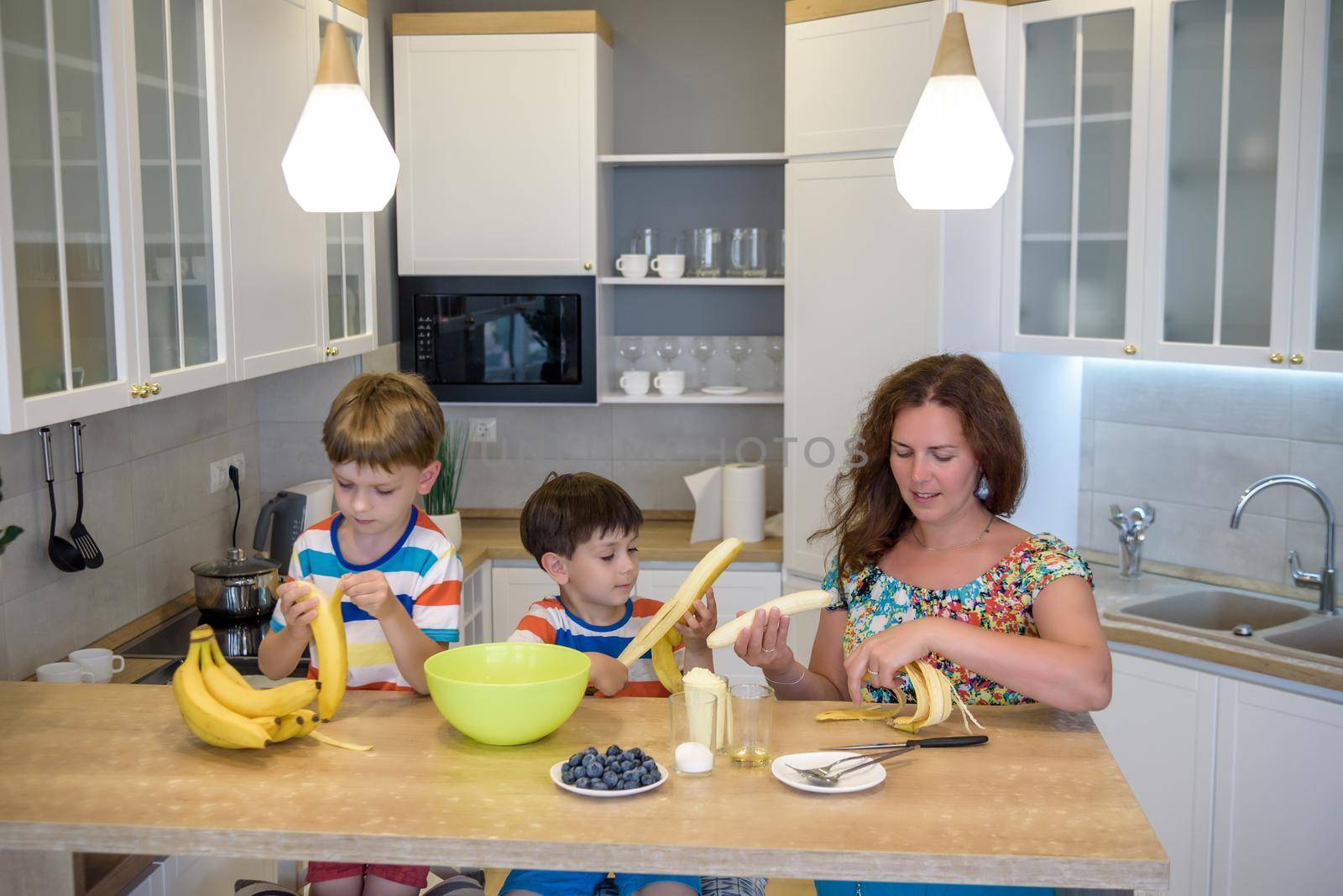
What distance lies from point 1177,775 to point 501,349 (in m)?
2.30

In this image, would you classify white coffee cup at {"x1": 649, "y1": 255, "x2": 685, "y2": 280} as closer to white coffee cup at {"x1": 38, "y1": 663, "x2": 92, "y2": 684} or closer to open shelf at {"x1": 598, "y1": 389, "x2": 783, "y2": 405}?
open shelf at {"x1": 598, "y1": 389, "x2": 783, "y2": 405}

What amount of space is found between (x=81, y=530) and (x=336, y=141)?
147 centimetres

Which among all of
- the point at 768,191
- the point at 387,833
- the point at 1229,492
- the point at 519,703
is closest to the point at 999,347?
the point at 1229,492

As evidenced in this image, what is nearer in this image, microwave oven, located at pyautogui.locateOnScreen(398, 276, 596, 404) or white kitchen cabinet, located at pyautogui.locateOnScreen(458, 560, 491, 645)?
white kitchen cabinet, located at pyautogui.locateOnScreen(458, 560, 491, 645)

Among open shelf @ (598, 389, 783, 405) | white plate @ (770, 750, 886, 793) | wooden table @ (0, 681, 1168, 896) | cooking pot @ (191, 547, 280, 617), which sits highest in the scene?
open shelf @ (598, 389, 783, 405)

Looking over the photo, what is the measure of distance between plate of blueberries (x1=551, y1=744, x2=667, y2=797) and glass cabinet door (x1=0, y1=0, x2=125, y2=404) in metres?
1.06

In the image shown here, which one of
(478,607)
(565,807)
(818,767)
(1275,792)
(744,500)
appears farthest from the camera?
(744,500)

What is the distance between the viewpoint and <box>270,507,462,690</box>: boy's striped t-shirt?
2.05 meters

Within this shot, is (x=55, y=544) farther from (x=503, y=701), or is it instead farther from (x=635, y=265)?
(x=635, y=265)

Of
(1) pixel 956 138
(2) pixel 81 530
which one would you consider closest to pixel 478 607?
(2) pixel 81 530

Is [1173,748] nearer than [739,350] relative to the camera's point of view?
Yes

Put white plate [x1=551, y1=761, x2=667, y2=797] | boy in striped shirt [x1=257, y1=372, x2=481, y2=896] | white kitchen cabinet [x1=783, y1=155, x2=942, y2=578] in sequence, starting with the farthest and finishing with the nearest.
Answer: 1. white kitchen cabinet [x1=783, y1=155, x2=942, y2=578]
2. boy in striped shirt [x1=257, y1=372, x2=481, y2=896]
3. white plate [x1=551, y1=761, x2=667, y2=797]

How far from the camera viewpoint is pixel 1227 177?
3041 mm

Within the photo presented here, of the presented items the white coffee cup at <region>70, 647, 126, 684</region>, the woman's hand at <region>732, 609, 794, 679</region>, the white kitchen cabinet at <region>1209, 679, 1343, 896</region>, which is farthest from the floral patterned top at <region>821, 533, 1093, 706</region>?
the white coffee cup at <region>70, 647, 126, 684</region>
